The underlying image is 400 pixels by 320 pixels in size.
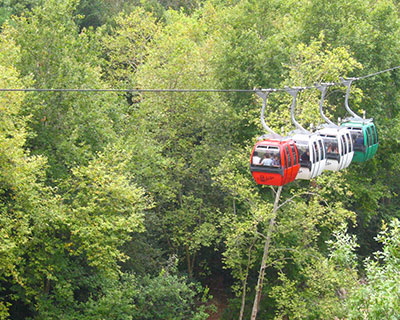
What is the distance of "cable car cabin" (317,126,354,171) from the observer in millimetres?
20406

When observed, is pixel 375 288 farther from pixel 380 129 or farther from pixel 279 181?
pixel 380 129

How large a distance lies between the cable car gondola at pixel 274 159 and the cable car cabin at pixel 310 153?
0.59m

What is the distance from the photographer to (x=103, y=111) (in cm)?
2636

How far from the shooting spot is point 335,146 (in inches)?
804

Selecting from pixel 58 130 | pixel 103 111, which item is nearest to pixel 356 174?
pixel 103 111

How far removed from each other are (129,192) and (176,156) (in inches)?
401

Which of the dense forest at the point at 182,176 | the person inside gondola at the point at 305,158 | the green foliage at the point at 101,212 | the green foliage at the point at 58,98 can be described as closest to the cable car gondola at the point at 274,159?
the person inside gondola at the point at 305,158

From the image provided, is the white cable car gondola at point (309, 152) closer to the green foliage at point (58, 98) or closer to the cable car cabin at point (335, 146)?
the cable car cabin at point (335, 146)

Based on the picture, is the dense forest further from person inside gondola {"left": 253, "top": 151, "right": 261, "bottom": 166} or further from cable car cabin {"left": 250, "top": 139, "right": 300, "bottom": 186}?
person inside gondola {"left": 253, "top": 151, "right": 261, "bottom": 166}

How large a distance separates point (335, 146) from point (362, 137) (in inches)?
85.4

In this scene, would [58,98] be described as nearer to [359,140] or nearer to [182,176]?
[182,176]

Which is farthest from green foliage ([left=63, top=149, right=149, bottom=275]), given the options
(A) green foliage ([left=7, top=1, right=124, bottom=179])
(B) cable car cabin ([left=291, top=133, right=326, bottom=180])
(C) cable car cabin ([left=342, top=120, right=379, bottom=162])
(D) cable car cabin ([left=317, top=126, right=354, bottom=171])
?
(C) cable car cabin ([left=342, top=120, right=379, bottom=162])

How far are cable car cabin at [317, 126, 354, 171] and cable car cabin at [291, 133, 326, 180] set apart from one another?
3.37 feet

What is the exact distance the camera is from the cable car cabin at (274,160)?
17281 mm
